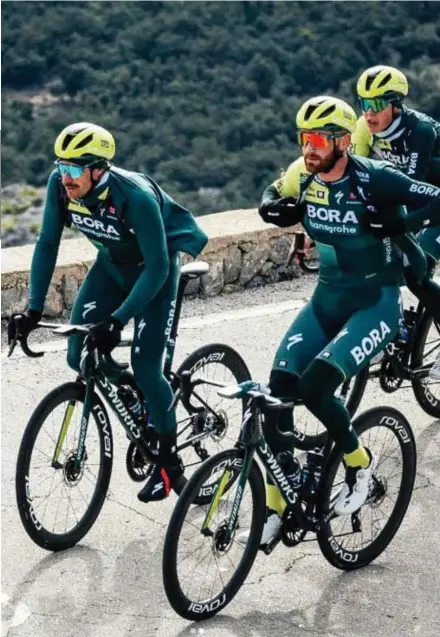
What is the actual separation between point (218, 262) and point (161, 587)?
4.93m

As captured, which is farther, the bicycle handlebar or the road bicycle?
the road bicycle

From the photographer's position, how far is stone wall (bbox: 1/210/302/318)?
10586 millimetres

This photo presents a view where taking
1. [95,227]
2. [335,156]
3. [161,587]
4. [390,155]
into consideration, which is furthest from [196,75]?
[161,587]

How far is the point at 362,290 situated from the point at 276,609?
1507 mm

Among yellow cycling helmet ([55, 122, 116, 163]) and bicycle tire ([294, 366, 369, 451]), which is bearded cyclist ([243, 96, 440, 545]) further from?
bicycle tire ([294, 366, 369, 451])

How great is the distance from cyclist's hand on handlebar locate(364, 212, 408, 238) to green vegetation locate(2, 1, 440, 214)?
2596 centimetres

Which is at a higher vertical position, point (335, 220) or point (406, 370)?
point (335, 220)

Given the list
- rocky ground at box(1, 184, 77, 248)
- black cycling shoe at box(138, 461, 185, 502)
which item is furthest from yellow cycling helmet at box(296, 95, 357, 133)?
rocky ground at box(1, 184, 77, 248)

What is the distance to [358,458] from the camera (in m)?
6.56

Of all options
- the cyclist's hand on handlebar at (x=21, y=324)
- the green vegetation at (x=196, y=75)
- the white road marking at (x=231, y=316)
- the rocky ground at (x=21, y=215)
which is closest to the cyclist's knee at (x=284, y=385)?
the cyclist's hand on handlebar at (x=21, y=324)

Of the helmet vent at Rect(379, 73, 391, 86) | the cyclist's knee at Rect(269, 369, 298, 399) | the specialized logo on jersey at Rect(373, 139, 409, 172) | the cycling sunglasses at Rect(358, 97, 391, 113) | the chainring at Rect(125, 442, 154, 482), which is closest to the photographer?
the cyclist's knee at Rect(269, 369, 298, 399)

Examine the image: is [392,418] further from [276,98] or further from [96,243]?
[276,98]

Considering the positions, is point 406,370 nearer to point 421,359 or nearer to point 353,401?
point 421,359

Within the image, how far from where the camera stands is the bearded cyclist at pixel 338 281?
648 centimetres
